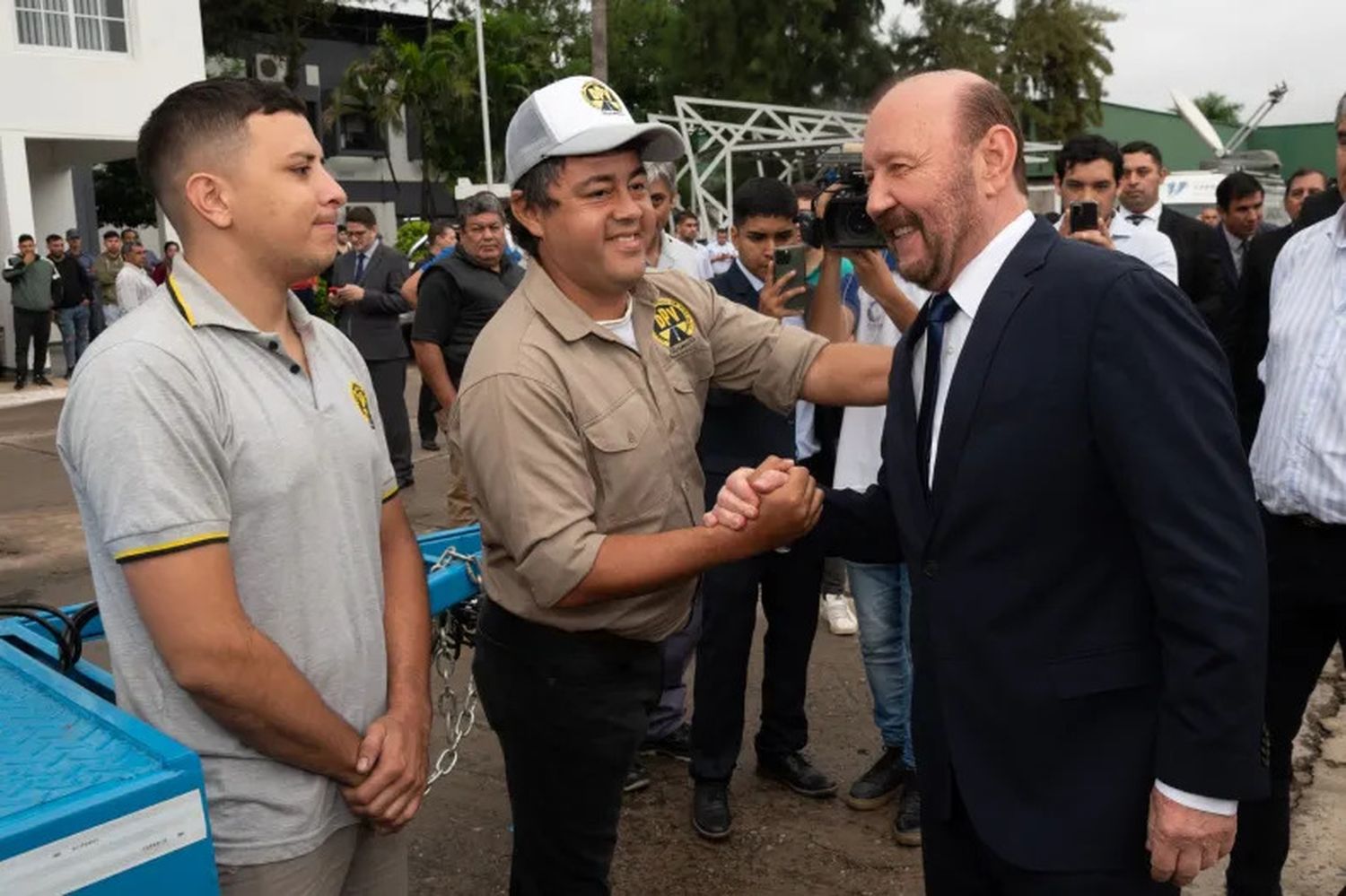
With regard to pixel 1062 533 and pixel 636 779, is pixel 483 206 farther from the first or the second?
pixel 1062 533

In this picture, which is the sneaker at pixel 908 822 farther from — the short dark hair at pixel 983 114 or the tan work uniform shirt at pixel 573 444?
the short dark hair at pixel 983 114

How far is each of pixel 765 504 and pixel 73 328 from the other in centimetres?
1618

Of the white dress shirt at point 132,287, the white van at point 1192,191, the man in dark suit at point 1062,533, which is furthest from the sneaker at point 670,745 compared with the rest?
the white van at point 1192,191

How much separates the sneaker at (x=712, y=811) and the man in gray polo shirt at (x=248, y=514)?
1845mm

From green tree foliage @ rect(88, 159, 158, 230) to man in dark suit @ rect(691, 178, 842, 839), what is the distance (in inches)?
1281

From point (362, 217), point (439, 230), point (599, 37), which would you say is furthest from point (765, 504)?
point (599, 37)

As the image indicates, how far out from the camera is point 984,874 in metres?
2.11

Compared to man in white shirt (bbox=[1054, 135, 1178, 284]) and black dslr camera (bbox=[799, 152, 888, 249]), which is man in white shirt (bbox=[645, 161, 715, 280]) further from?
man in white shirt (bbox=[1054, 135, 1178, 284])

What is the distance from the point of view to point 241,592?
1771 millimetres

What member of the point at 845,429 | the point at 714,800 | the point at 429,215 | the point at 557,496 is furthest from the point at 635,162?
the point at 429,215

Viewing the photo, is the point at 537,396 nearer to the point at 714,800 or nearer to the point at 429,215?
the point at 714,800

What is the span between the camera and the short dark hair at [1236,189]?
8.91m

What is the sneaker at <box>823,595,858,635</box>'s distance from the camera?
5488 millimetres

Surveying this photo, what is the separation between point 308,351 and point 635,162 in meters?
0.83
